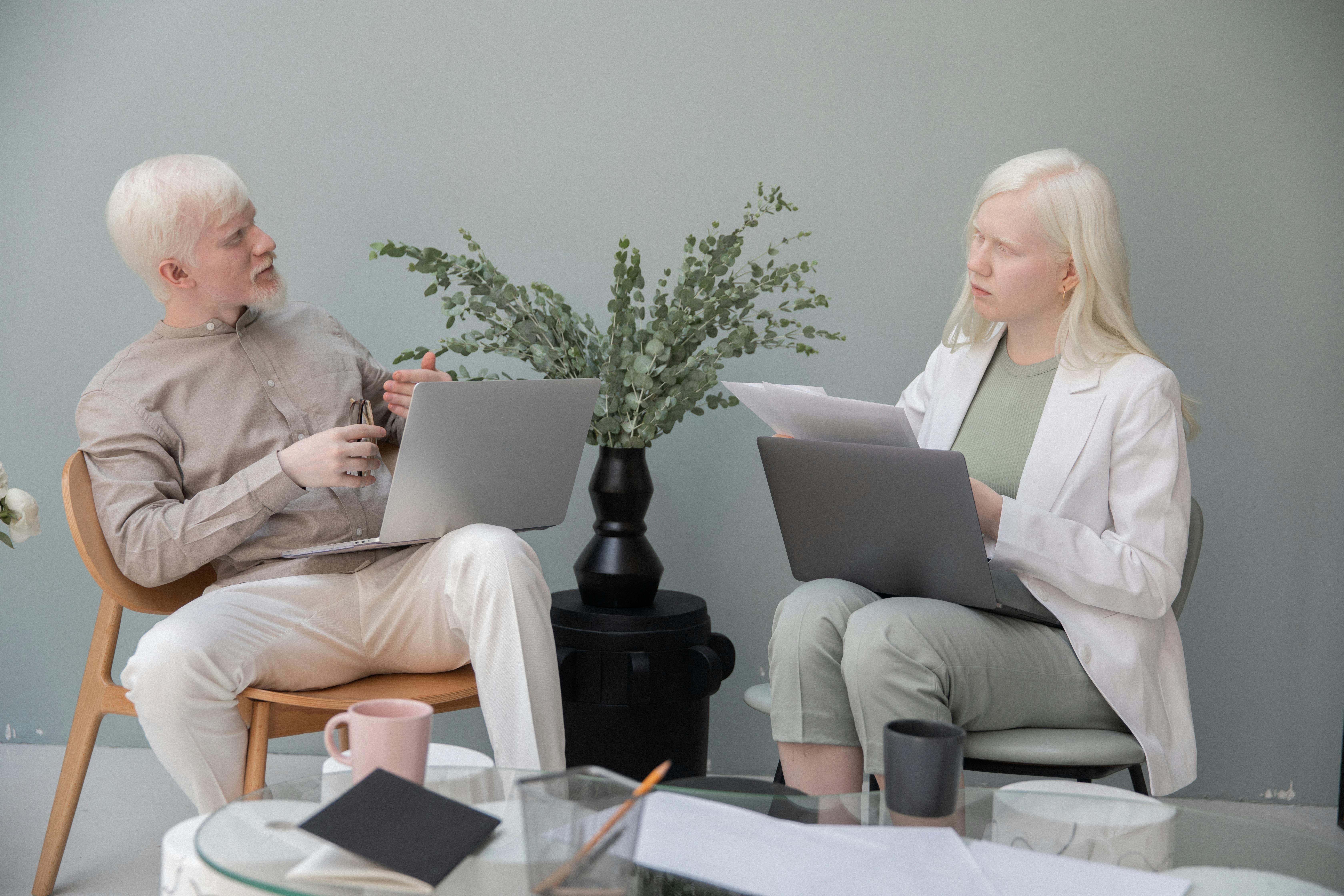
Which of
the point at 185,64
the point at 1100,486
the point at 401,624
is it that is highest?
the point at 185,64

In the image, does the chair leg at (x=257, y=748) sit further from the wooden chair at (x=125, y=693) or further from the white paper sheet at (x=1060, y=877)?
the white paper sheet at (x=1060, y=877)

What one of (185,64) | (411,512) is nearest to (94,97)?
(185,64)

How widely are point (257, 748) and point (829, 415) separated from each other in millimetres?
1011

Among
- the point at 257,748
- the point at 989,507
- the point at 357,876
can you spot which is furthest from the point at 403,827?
the point at 989,507

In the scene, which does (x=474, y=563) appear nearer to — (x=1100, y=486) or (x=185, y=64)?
(x=1100, y=486)

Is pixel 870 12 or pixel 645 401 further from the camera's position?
pixel 870 12

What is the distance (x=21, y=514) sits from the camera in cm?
171

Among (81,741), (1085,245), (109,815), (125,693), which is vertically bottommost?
(109,815)

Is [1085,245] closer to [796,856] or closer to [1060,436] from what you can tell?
[1060,436]

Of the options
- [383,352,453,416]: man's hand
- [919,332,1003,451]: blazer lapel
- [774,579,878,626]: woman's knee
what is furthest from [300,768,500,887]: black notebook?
[919,332,1003,451]: blazer lapel

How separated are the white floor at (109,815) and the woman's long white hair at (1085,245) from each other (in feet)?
2.47

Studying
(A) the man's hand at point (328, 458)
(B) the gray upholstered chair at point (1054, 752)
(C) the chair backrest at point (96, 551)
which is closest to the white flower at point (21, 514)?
(C) the chair backrest at point (96, 551)

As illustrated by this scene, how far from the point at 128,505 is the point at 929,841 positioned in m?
1.34

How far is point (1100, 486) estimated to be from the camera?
1.68 m
